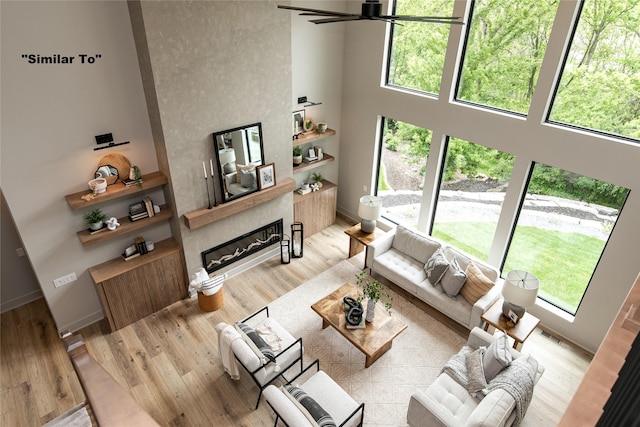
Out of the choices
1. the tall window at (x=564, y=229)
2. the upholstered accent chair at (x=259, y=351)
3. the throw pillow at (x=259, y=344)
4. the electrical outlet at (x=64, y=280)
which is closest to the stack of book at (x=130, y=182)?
the electrical outlet at (x=64, y=280)

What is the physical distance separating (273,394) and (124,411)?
64.2 inches

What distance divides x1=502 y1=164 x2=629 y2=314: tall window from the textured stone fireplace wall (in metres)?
3.73

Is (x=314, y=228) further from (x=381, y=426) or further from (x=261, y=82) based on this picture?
(x=381, y=426)

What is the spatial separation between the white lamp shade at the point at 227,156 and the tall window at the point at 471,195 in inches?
128

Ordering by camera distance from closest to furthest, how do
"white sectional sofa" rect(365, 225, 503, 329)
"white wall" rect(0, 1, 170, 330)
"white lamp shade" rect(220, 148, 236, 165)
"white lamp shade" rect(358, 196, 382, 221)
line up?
"white wall" rect(0, 1, 170, 330) → "white sectional sofa" rect(365, 225, 503, 329) → "white lamp shade" rect(220, 148, 236, 165) → "white lamp shade" rect(358, 196, 382, 221)

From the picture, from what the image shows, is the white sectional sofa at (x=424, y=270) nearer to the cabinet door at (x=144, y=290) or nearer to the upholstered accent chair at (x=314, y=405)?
the upholstered accent chair at (x=314, y=405)

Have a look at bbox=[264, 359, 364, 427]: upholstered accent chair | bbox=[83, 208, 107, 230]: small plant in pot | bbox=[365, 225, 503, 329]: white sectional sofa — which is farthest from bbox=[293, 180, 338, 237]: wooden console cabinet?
bbox=[264, 359, 364, 427]: upholstered accent chair

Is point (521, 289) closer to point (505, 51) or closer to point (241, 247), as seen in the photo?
point (505, 51)

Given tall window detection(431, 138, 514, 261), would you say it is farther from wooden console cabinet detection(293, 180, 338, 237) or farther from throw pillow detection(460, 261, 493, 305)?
wooden console cabinet detection(293, 180, 338, 237)

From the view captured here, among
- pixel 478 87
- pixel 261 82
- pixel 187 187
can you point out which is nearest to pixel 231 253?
pixel 187 187

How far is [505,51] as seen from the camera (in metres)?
5.29

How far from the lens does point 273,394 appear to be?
3.82 meters

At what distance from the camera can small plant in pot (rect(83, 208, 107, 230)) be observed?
511 centimetres

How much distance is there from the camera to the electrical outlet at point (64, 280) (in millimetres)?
5180
